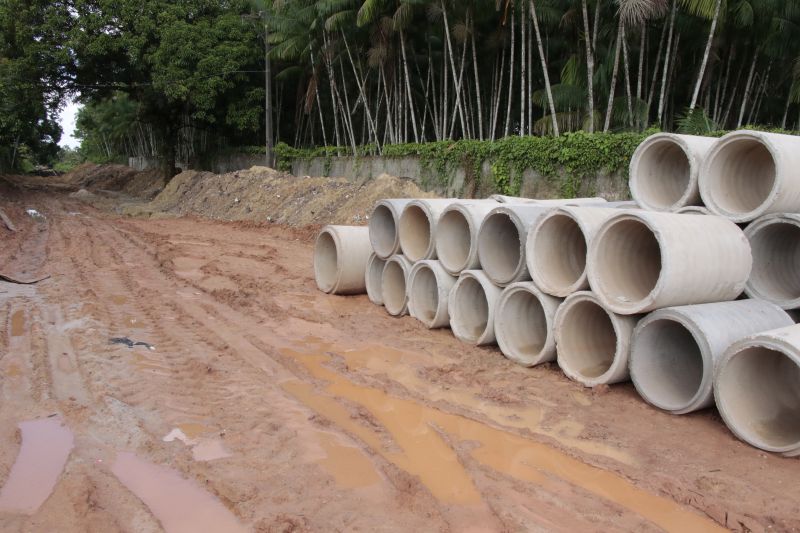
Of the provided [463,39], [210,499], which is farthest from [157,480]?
[463,39]

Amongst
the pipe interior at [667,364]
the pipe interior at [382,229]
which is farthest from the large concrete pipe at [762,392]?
the pipe interior at [382,229]

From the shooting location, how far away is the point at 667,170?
7152 millimetres

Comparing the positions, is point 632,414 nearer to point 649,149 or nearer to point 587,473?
point 587,473

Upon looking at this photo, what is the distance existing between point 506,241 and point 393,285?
2.16 m

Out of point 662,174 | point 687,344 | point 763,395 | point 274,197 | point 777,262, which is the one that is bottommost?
point 763,395

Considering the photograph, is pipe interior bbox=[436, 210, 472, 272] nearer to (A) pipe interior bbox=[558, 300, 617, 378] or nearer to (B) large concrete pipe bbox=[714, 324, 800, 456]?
(A) pipe interior bbox=[558, 300, 617, 378]

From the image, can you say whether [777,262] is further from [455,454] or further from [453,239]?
[455,454]

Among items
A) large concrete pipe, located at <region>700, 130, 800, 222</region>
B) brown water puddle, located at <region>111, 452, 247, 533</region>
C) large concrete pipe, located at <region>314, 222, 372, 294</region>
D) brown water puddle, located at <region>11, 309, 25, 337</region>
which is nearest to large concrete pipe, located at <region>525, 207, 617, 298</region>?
large concrete pipe, located at <region>700, 130, 800, 222</region>

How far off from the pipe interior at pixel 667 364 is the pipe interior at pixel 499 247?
170 centimetres

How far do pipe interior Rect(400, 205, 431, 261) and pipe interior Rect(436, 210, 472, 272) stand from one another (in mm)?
454

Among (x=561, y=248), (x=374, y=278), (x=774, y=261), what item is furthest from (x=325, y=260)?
(x=774, y=261)

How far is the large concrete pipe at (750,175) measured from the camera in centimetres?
535

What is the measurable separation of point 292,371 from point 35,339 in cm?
314

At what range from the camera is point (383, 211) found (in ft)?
30.4
